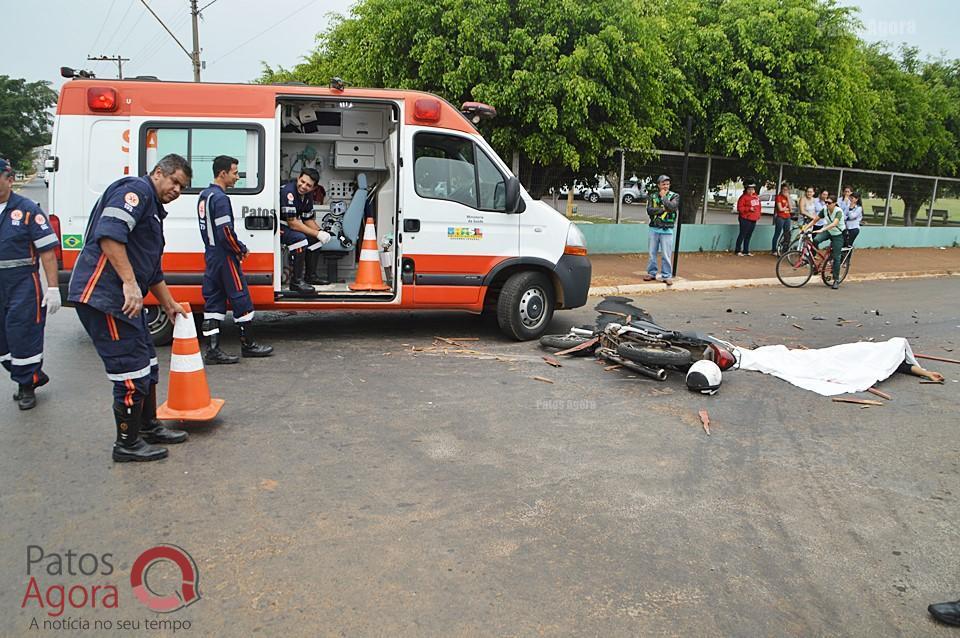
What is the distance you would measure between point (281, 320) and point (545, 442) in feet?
16.5

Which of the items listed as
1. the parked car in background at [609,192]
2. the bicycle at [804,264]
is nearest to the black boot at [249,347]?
the bicycle at [804,264]

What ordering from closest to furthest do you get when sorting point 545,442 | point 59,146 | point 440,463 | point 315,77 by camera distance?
point 440,463, point 545,442, point 59,146, point 315,77

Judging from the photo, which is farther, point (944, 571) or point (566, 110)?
point (566, 110)

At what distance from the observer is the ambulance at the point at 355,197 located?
711 centimetres

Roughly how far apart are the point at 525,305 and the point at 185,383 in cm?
404

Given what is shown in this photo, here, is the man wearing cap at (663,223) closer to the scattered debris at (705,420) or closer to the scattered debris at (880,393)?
the scattered debris at (880,393)

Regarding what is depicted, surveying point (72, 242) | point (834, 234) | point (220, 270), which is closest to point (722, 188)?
point (834, 234)

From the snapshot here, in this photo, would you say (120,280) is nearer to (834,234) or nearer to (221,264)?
(221,264)

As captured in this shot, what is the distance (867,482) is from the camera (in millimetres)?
4750

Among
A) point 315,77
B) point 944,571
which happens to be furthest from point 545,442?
point 315,77

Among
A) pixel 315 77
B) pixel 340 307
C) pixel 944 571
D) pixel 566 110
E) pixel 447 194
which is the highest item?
pixel 315 77

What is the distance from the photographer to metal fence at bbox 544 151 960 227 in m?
16.8

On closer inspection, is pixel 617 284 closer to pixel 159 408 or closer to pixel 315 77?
pixel 159 408

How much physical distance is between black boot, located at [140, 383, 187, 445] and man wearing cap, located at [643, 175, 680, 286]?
32.0 ft
